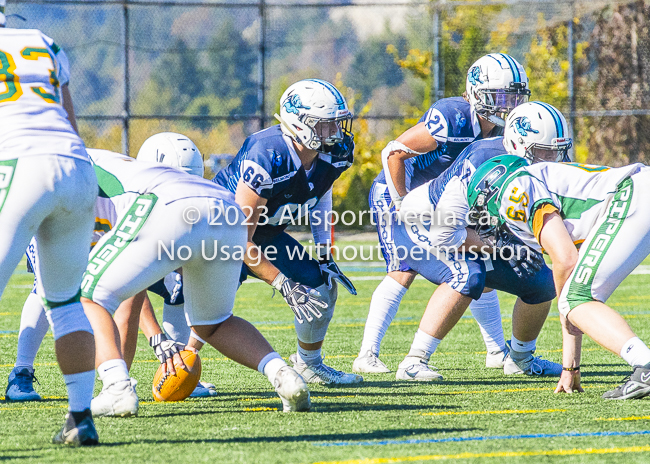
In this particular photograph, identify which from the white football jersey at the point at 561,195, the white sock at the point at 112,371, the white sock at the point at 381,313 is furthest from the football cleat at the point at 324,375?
the white sock at the point at 112,371

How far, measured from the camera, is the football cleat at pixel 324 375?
473 centimetres

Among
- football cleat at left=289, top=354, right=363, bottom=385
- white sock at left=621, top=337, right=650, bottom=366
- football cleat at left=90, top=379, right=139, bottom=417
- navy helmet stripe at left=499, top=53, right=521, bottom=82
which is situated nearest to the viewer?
football cleat at left=90, top=379, right=139, bottom=417

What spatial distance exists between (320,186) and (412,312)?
3.51 m

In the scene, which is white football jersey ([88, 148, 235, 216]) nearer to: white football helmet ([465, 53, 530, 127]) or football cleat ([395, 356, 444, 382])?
football cleat ([395, 356, 444, 382])

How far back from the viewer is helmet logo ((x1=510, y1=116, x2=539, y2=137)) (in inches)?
176

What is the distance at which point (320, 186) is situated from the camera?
15.5 ft

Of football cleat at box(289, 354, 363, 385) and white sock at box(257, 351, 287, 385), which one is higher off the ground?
white sock at box(257, 351, 287, 385)

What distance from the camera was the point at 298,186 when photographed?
4570 mm

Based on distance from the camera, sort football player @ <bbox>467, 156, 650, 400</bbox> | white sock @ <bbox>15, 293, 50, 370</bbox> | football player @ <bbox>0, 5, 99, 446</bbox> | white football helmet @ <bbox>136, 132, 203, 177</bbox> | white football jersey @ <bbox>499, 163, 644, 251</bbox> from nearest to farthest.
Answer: football player @ <bbox>0, 5, 99, 446</bbox>
football player @ <bbox>467, 156, 650, 400</bbox>
white football jersey @ <bbox>499, 163, 644, 251</bbox>
white sock @ <bbox>15, 293, 50, 370</bbox>
white football helmet @ <bbox>136, 132, 203, 177</bbox>

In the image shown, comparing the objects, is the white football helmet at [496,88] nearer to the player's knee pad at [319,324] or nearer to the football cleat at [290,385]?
the player's knee pad at [319,324]

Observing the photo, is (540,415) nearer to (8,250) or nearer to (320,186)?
(320,186)

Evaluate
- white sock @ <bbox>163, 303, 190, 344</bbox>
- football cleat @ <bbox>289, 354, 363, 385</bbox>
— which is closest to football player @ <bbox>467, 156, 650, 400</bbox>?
football cleat @ <bbox>289, 354, 363, 385</bbox>

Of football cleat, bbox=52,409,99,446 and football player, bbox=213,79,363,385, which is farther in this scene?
football player, bbox=213,79,363,385

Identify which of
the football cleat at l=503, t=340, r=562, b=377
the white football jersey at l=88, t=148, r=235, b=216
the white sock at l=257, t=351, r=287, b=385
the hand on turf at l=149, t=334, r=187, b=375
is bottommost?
the football cleat at l=503, t=340, r=562, b=377
